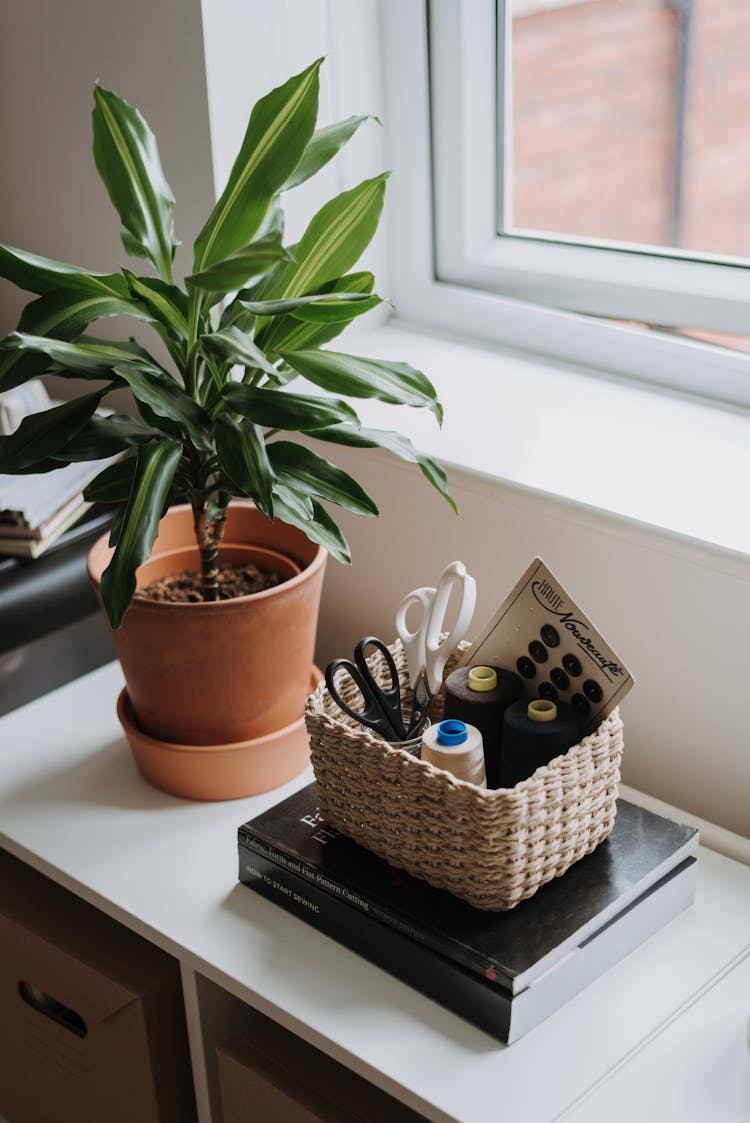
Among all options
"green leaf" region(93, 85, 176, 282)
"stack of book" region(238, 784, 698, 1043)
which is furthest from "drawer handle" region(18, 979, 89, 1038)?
"green leaf" region(93, 85, 176, 282)

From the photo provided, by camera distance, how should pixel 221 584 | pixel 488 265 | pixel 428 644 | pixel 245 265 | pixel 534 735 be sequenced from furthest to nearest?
pixel 488 265
pixel 221 584
pixel 428 644
pixel 534 735
pixel 245 265

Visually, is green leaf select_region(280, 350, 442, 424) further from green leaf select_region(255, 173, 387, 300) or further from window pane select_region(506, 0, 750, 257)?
window pane select_region(506, 0, 750, 257)

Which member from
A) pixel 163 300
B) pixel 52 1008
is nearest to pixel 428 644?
pixel 163 300

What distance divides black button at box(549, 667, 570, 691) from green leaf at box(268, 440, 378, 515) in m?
0.19

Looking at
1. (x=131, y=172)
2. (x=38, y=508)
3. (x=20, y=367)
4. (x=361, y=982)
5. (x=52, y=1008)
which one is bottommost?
(x=52, y=1008)

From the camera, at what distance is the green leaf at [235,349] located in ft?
3.02

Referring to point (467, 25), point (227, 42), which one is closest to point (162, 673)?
point (227, 42)

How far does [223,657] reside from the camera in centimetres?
112

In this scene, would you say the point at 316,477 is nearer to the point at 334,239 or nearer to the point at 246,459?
the point at 246,459

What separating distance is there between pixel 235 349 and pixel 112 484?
195mm

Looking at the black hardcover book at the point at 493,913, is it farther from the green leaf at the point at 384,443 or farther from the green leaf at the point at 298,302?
the green leaf at the point at 298,302

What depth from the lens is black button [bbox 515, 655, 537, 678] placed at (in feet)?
3.35

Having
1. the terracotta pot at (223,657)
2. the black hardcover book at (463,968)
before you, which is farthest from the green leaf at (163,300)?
the black hardcover book at (463,968)

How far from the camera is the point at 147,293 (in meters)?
0.98
